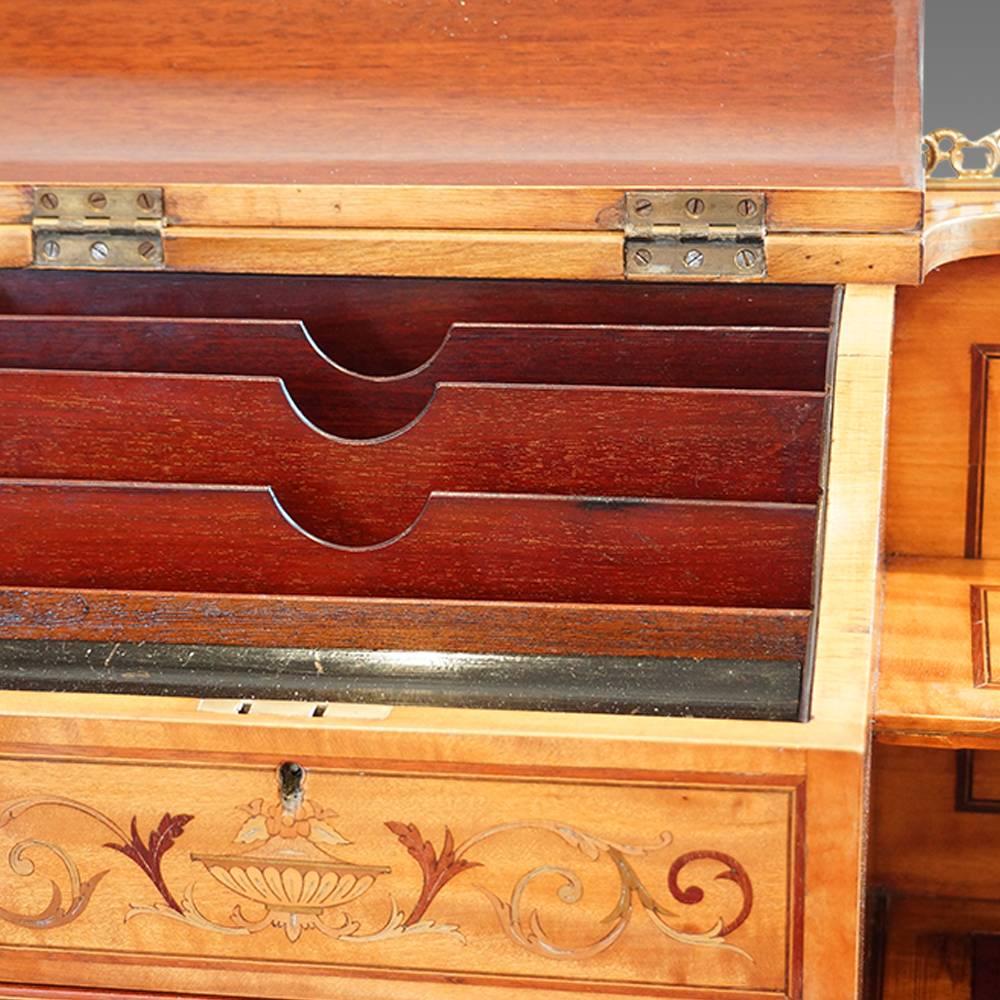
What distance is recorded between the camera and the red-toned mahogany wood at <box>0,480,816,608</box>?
107 centimetres

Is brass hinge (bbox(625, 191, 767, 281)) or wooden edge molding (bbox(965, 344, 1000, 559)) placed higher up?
brass hinge (bbox(625, 191, 767, 281))

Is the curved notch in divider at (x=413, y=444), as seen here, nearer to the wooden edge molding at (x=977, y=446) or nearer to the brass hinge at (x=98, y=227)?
the brass hinge at (x=98, y=227)

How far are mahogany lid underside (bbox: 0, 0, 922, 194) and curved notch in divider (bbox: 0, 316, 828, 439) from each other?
0.36 feet

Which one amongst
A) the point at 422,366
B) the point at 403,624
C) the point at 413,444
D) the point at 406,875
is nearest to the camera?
the point at 406,875

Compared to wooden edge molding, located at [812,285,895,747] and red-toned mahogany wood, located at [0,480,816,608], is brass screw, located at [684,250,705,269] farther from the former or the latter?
red-toned mahogany wood, located at [0,480,816,608]

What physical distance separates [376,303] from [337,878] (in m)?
0.55

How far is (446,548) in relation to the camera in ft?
3.59

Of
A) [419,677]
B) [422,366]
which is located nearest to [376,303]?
[422,366]

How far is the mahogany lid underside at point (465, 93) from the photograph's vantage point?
1.24 metres

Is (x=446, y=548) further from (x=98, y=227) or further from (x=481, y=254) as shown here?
(x=98, y=227)

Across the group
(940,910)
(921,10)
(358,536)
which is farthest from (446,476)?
(940,910)

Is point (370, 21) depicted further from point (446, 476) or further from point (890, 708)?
point (890, 708)

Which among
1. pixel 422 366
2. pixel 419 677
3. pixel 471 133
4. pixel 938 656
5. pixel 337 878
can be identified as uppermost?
pixel 471 133

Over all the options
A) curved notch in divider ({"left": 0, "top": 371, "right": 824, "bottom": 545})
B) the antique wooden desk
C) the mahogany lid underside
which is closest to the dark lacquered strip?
the antique wooden desk
